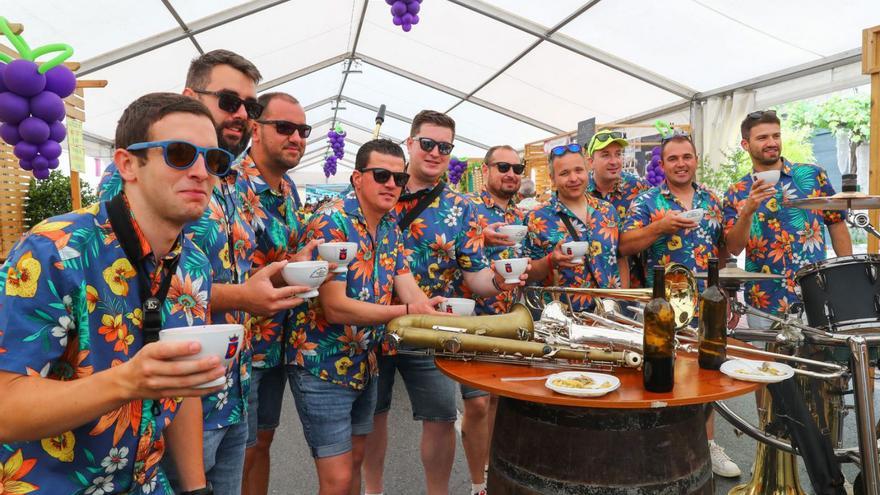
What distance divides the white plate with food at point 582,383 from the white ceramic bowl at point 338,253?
3.09 ft

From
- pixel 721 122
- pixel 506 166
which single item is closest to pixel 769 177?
pixel 506 166

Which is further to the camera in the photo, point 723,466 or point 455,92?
point 455,92

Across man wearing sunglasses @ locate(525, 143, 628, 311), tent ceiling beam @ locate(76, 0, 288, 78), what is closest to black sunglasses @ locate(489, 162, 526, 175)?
man wearing sunglasses @ locate(525, 143, 628, 311)

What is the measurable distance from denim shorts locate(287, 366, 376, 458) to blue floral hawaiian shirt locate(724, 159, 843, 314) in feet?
10.0

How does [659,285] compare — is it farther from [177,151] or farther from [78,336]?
[78,336]

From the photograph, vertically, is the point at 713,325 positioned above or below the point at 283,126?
below

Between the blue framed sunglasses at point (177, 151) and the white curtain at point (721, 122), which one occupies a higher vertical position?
the white curtain at point (721, 122)

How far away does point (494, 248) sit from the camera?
3873mm

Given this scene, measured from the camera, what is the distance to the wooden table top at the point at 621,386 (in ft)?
5.83

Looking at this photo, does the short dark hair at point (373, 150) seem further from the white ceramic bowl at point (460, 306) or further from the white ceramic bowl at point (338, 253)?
the white ceramic bowl at point (460, 306)

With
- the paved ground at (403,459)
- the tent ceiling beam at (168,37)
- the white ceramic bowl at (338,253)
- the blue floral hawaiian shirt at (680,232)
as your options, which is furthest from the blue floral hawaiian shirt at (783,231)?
the tent ceiling beam at (168,37)

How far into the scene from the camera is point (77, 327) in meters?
1.23

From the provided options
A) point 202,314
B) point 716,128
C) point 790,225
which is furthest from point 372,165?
point 716,128

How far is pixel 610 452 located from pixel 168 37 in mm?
8455
